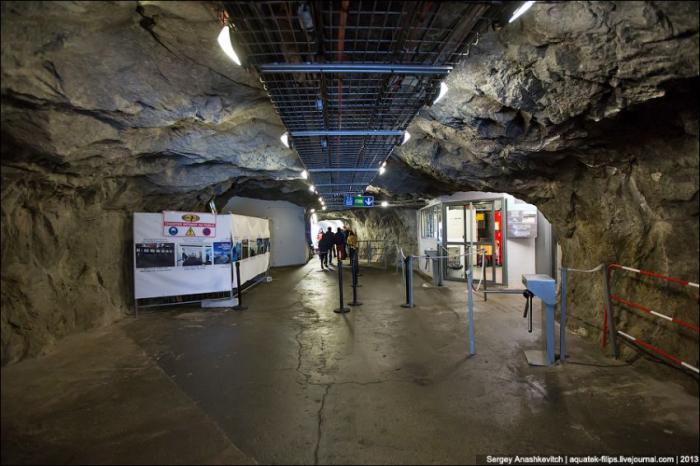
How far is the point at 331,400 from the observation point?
3.81 m

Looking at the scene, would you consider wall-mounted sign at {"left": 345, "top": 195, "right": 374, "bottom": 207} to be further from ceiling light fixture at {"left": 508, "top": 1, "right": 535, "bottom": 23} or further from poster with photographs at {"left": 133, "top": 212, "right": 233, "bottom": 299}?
ceiling light fixture at {"left": 508, "top": 1, "right": 535, "bottom": 23}

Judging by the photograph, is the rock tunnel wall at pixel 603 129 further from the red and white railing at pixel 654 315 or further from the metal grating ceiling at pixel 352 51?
the metal grating ceiling at pixel 352 51

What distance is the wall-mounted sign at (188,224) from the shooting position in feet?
25.5

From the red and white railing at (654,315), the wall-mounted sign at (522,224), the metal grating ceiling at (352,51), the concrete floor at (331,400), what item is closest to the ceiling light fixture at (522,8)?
the metal grating ceiling at (352,51)

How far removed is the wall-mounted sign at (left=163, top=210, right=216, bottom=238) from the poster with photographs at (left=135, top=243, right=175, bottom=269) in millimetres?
267

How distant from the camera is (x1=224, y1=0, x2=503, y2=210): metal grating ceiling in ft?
8.77

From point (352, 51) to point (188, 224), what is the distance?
6045 millimetres

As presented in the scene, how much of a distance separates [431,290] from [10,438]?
8.70 m

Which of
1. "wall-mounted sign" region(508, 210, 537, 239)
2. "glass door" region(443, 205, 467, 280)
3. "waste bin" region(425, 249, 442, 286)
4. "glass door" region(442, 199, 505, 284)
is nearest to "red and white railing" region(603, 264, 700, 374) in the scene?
"wall-mounted sign" region(508, 210, 537, 239)

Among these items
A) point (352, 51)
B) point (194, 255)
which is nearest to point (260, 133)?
point (194, 255)

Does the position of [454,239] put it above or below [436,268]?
above

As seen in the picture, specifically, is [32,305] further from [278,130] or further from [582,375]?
[582,375]

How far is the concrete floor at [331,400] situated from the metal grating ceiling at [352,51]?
3126 millimetres

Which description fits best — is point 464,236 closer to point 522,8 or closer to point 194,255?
point 194,255
